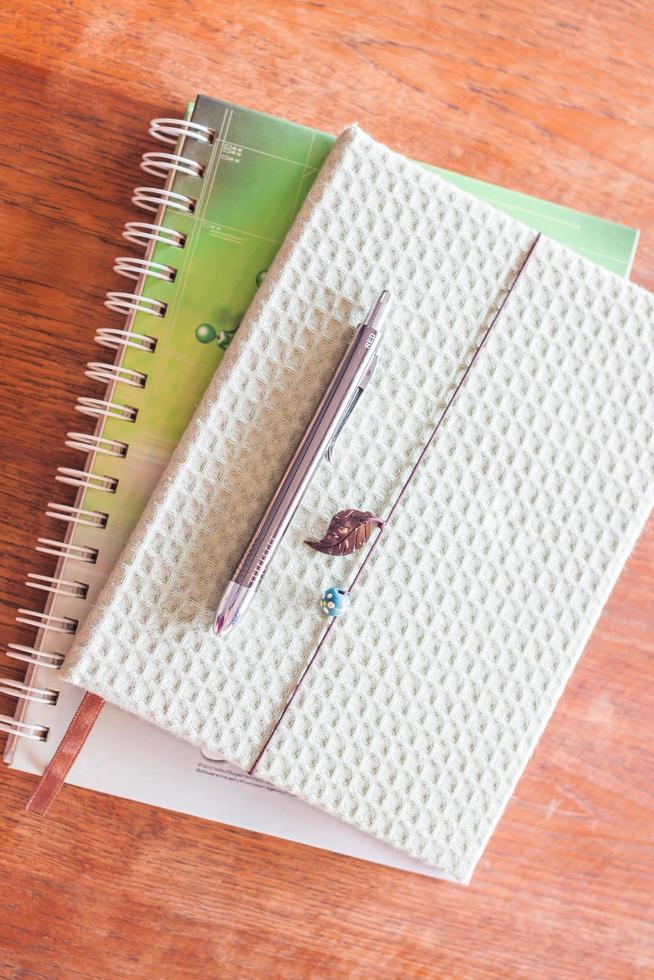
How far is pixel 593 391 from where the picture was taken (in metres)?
0.46

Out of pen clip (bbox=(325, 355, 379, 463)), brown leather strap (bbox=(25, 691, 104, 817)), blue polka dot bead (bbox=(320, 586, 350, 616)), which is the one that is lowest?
brown leather strap (bbox=(25, 691, 104, 817))

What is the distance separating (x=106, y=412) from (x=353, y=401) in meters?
0.13

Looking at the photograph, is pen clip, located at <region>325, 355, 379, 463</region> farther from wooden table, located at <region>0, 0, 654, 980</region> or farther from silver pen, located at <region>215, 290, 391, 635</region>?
wooden table, located at <region>0, 0, 654, 980</region>

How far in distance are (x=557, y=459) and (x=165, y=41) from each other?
1.10 feet

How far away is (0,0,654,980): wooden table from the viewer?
47cm

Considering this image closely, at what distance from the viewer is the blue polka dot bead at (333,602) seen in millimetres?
423

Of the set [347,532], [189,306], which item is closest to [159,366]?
[189,306]

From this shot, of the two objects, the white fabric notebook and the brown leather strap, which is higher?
the white fabric notebook

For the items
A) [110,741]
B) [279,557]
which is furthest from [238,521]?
[110,741]

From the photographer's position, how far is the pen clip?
0.43 m

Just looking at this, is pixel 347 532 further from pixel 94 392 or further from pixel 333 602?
pixel 94 392

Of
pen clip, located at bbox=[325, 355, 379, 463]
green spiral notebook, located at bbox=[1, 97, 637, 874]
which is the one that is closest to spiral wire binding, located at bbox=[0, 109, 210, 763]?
green spiral notebook, located at bbox=[1, 97, 637, 874]

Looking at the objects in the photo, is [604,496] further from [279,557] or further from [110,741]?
[110,741]

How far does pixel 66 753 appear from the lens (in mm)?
435
